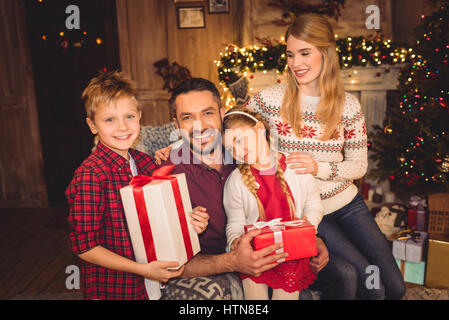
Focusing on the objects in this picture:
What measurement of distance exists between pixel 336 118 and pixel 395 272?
0.99 m

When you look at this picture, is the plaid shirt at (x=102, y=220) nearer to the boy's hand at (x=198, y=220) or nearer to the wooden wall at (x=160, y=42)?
the boy's hand at (x=198, y=220)

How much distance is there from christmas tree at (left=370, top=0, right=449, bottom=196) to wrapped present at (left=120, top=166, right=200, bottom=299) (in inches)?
104

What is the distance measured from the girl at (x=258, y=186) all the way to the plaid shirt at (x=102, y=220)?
1.68ft

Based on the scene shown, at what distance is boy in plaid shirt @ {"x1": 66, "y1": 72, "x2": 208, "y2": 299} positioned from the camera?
151 cm

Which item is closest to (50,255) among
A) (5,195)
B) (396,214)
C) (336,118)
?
(5,195)

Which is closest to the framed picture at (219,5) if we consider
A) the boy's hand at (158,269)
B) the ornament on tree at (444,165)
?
the ornament on tree at (444,165)

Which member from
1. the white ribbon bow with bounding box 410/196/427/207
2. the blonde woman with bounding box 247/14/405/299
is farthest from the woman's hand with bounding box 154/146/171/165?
the white ribbon bow with bounding box 410/196/427/207

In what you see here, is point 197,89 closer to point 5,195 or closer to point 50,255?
point 50,255

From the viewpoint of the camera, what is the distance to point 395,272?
2139mm

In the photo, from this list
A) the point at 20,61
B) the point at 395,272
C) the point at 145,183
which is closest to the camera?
the point at 145,183

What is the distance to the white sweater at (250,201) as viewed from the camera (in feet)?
5.96

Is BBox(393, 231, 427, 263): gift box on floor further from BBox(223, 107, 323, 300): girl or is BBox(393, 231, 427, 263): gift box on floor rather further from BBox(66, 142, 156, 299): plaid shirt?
BBox(66, 142, 156, 299): plaid shirt

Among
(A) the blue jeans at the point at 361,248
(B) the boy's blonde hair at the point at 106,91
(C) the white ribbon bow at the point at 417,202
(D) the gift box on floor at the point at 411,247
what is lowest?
(D) the gift box on floor at the point at 411,247

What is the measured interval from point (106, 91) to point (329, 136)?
130 centimetres
